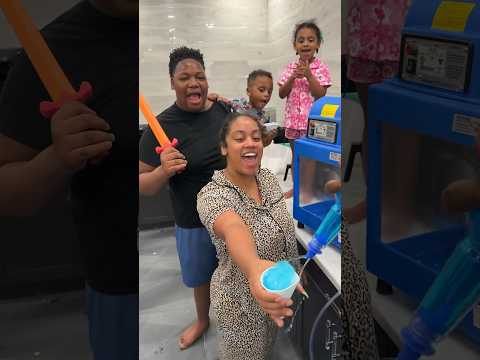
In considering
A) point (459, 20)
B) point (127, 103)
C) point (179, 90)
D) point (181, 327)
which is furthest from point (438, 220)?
point (181, 327)

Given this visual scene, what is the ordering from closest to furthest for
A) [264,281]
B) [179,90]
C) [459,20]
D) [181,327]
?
1. [459,20]
2. [264,281]
3. [179,90]
4. [181,327]

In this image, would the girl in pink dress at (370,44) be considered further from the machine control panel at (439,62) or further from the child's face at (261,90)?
the child's face at (261,90)

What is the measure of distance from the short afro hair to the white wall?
15 millimetres

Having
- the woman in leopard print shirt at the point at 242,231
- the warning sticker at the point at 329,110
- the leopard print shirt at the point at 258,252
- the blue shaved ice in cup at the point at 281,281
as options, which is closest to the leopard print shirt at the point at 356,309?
the blue shaved ice in cup at the point at 281,281

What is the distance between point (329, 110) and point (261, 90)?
19cm

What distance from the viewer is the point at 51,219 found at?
25cm

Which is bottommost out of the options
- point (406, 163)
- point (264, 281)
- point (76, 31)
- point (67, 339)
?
point (264, 281)

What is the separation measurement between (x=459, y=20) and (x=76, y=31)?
24cm

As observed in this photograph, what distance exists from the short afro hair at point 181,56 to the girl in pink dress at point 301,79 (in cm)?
21

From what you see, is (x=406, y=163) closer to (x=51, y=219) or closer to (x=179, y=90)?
(x=51, y=219)

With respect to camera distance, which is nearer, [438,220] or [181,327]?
[438,220]

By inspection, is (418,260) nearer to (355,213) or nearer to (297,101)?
(355,213)

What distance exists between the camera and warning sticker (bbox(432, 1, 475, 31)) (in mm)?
225

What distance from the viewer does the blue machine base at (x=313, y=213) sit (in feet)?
2.85
